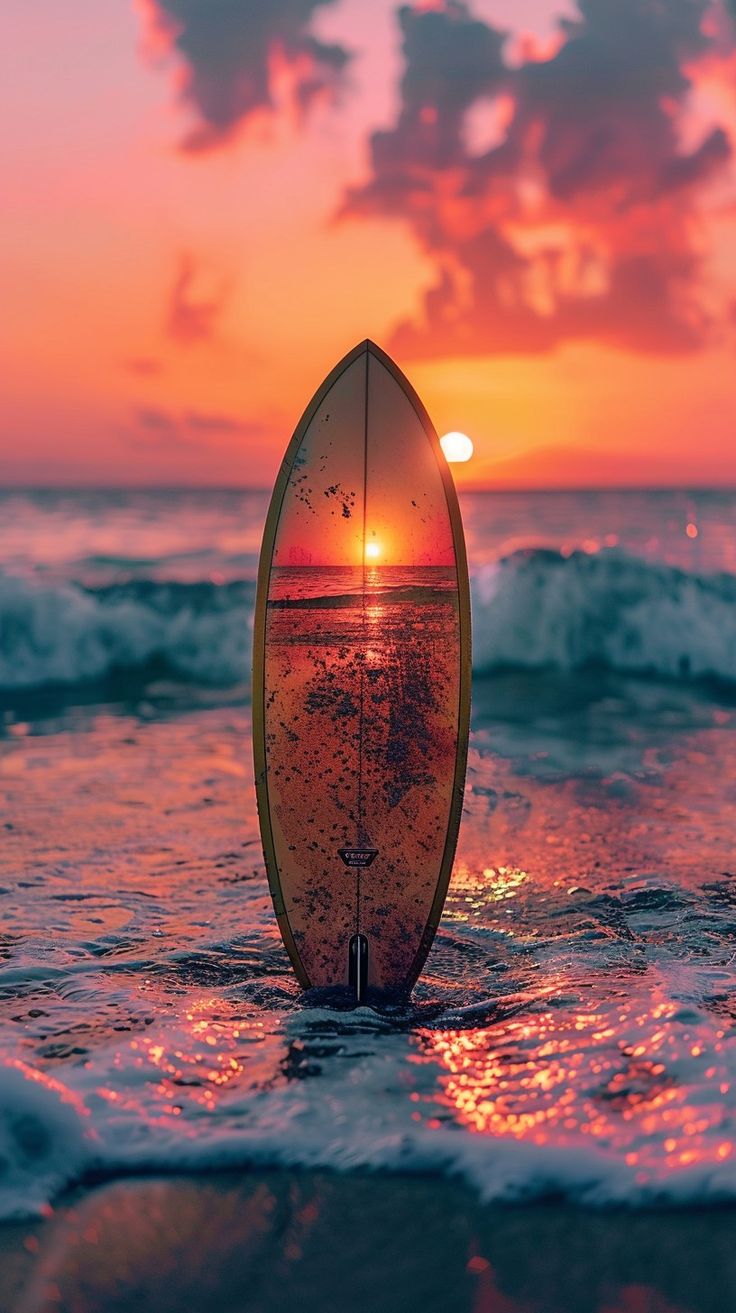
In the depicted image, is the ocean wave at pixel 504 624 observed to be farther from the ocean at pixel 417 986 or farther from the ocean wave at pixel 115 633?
the ocean at pixel 417 986

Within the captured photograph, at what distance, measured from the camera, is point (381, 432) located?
3836 millimetres

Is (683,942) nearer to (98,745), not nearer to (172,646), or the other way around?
(98,745)

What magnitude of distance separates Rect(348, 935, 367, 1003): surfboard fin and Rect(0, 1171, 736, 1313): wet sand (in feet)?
3.32

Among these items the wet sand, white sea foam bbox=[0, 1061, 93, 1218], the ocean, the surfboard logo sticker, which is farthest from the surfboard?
the wet sand

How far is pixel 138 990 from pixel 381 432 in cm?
219

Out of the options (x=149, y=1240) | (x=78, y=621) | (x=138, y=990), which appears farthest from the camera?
(x=78, y=621)

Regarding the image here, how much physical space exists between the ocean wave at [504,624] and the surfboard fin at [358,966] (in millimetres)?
8361

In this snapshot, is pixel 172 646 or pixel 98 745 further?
pixel 172 646

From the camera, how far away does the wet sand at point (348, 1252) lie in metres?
2.29

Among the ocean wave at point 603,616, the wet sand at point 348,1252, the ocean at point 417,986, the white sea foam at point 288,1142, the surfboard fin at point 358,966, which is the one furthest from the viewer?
the ocean wave at point 603,616

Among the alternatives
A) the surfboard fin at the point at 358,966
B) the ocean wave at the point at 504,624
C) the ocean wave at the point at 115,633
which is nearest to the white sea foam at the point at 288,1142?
the surfboard fin at the point at 358,966

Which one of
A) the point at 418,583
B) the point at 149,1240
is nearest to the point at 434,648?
the point at 418,583

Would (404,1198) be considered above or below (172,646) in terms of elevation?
below

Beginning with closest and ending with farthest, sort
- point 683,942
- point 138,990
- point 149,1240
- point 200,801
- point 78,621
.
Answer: point 149,1240 < point 138,990 < point 683,942 < point 200,801 < point 78,621
